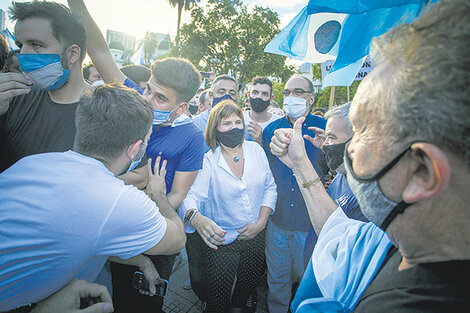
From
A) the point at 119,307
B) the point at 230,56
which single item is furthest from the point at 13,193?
the point at 230,56

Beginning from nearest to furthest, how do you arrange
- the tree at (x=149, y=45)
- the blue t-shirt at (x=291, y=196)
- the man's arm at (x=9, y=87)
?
the man's arm at (x=9, y=87) → the blue t-shirt at (x=291, y=196) → the tree at (x=149, y=45)

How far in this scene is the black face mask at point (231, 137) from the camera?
270 centimetres

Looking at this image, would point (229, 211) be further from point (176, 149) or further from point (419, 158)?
point (419, 158)

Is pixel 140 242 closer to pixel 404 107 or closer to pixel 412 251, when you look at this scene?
pixel 412 251

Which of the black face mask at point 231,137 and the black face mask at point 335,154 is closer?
the black face mask at point 335,154

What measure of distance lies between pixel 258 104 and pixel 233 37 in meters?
24.8

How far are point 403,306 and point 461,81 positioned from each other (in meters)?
0.66

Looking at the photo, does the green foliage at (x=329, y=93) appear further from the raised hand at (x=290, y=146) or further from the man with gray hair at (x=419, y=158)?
the man with gray hair at (x=419, y=158)

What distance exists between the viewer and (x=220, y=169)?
8.54 ft

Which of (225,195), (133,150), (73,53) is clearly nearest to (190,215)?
(225,195)

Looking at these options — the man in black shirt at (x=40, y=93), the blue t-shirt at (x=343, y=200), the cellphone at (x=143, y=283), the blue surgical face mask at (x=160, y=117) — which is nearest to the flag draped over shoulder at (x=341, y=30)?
the blue t-shirt at (x=343, y=200)

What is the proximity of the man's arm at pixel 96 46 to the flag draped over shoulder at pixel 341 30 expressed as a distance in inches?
78.0

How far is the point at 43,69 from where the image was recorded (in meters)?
1.84

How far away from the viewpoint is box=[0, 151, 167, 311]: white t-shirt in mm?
1057
